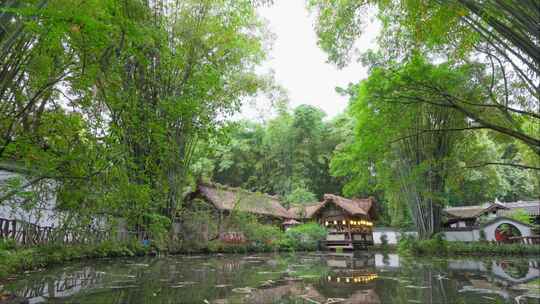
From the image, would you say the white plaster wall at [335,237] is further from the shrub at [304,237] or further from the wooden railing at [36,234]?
the wooden railing at [36,234]

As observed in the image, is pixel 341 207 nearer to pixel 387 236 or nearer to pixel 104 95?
pixel 387 236

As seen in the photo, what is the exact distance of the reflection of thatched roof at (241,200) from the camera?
653 inches

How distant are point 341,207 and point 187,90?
15.5 m

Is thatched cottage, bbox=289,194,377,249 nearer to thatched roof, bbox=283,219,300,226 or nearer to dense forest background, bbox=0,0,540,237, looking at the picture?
thatched roof, bbox=283,219,300,226

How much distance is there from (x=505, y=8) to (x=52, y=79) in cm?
581

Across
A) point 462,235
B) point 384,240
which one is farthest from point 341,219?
point 462,235

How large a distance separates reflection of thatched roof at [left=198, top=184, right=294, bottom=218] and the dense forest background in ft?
18.2

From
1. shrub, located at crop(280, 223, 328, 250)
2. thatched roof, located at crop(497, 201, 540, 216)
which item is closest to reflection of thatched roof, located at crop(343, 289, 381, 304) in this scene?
shrub, located at crop(280, 223, 328, 250)

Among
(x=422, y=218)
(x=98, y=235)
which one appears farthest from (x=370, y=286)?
(x=422, y=218)

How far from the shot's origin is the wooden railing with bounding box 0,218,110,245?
20.2ft

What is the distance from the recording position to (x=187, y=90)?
7.72m

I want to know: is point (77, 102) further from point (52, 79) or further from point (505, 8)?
point (505, 8)

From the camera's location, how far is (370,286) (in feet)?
13.4

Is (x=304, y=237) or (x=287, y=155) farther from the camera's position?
(x=287, y=155)
